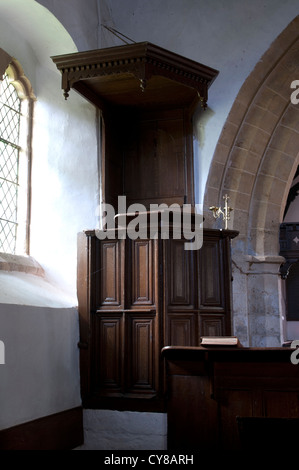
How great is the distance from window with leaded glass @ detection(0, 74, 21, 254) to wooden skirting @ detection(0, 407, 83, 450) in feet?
7.37

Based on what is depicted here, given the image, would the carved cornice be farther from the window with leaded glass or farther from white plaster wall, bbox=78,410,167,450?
white plaster wall, bbox=78,410,167,450

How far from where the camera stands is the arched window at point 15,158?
7.08 m

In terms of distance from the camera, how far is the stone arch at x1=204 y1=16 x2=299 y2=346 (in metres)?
7.82

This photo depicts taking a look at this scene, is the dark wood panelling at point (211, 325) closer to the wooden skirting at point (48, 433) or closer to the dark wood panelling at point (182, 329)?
the dark wood panelling at point (182, 329)

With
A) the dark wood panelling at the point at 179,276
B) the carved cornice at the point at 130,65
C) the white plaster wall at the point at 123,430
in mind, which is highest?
the carved cornice at the point at 130,65

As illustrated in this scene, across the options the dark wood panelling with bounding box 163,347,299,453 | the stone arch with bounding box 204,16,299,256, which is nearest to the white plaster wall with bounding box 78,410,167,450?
the dark wood panelling with bounding box 163,347,299,453

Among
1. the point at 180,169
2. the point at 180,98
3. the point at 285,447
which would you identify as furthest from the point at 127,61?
the point at 285,447

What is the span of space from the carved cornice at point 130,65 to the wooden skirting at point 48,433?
3771 mm

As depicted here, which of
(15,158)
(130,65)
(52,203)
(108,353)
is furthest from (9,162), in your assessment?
(108,353)

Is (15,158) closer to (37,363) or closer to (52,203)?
(52,203)

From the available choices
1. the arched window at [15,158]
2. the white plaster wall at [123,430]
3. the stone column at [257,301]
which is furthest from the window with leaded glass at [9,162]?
the stone column at [257,301]

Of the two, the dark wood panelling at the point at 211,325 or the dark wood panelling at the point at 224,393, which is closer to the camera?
the dark wood panelling at the point at 224,393

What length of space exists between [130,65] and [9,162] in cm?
202

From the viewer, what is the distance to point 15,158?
24.2ft
